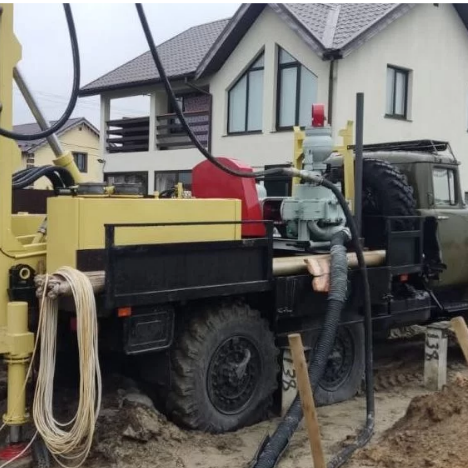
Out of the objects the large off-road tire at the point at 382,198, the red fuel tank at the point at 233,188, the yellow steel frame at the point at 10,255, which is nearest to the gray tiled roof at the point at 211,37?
the large off-road tire at the point at 382,198

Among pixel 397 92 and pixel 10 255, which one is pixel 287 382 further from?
pixel 397 92

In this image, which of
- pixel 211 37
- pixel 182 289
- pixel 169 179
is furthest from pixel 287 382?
pixel 211 37

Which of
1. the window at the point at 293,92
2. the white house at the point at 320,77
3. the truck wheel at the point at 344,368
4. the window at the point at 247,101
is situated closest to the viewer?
the truck wheel at the point at 344,368

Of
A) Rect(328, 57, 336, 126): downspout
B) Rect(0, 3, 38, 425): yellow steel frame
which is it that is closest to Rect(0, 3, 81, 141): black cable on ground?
Rect(0, 3, 38, 425): yellow steel frame

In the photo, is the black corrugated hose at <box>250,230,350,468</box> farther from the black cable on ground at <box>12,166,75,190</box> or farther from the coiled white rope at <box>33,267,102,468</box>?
the black cable on ground at <box>12,166,75,190</box>

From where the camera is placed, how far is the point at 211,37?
2417cm

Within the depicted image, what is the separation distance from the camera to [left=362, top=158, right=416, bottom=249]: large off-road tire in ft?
23.1

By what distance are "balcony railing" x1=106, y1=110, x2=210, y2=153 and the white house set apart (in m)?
0.07

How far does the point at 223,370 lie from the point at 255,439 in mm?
573

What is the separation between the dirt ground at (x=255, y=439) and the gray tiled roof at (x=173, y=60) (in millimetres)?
16172

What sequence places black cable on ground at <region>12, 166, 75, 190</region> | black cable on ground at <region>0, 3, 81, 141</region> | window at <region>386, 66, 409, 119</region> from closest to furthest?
1. black cable on ground at <region>0, 3, 81, 141</region>
2. black cable on ground at <region>12, 166, 75, 190</region>
3. window at <region>386, 66, 409, 119</region>

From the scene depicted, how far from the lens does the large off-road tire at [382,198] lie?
7.04m

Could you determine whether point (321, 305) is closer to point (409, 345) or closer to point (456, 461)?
point (456, 461)

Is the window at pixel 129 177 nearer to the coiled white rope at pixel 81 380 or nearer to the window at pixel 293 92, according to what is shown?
the window at pixel 293 92
